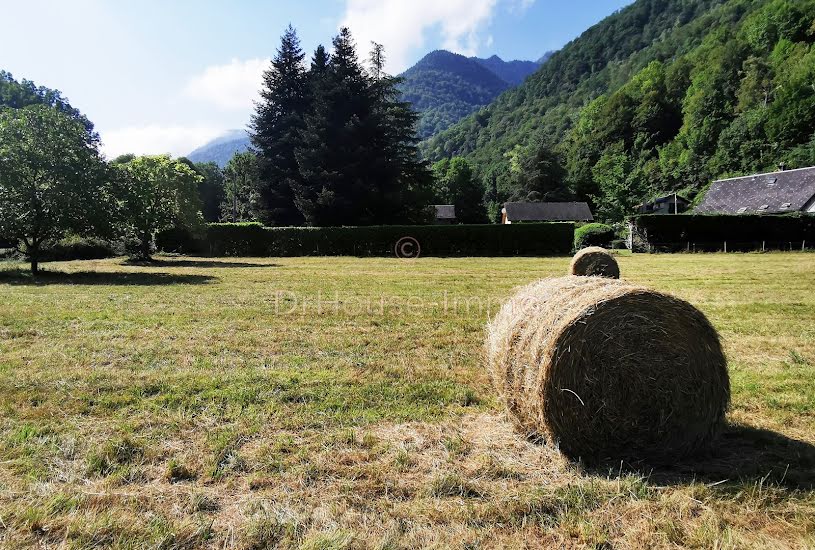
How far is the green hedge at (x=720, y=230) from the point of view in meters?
32.2

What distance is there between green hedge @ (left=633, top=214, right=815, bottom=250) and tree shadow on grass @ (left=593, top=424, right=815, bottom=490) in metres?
32.1

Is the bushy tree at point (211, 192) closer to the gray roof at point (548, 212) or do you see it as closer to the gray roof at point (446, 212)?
the gray roof at point (446, 212)

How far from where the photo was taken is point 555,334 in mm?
3594

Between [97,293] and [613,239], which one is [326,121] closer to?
[613,239]

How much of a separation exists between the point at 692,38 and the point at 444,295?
448ft

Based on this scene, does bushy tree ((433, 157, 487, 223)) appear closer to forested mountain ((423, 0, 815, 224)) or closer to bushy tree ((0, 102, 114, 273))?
forested mountain ((423, 0, 815, 224))

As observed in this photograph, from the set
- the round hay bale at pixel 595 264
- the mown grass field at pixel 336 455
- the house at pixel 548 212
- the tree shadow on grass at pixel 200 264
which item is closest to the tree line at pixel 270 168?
the tree shadow on grass at pixel 200 264

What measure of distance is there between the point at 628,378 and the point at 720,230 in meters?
35.8

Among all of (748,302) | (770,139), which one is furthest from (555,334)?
(770,139)

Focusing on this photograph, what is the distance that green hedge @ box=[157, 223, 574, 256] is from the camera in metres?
31.6

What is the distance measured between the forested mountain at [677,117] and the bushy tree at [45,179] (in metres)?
50.4

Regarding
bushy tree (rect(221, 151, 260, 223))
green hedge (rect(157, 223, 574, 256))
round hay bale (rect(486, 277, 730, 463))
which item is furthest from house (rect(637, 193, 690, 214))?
round hay bale (rect(486, 277, 730, 463))

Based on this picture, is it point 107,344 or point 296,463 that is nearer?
point 296,463

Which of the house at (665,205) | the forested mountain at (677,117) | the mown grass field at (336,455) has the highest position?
the forested mountain at (677,117)
